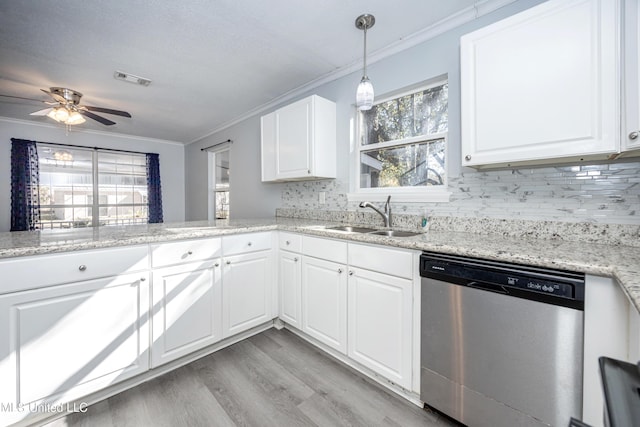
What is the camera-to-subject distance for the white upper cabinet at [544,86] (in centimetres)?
112

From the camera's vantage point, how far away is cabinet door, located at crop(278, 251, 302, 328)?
7.09ft

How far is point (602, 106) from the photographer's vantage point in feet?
3.66

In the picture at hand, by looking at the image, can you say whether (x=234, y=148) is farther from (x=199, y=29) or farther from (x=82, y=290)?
(x=82, y=290)

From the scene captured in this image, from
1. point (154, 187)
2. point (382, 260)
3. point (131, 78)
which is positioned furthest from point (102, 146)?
point (382, 260)

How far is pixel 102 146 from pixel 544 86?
6007 mm

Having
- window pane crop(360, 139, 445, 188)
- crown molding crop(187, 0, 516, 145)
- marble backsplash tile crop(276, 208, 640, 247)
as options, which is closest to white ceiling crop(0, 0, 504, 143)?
crown molding crop(187, 0, 516, 145)

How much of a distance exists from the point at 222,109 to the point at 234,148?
639mm

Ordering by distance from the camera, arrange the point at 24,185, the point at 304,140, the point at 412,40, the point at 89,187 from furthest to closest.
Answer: the point at 89,187, the point at 24,185, the point at 304,140, the point at 412,40

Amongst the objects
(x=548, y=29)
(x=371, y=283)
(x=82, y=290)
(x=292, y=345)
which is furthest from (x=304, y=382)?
(x=548, y=29)

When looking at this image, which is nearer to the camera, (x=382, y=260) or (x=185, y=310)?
(x=382, y=260)

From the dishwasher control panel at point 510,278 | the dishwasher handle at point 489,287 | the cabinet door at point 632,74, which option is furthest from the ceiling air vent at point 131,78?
the cabinet door at point 632,74

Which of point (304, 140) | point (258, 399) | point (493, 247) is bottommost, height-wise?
point (258, 399)

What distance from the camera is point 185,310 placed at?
1.81 metres

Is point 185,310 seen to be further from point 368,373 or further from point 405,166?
point 405,166
